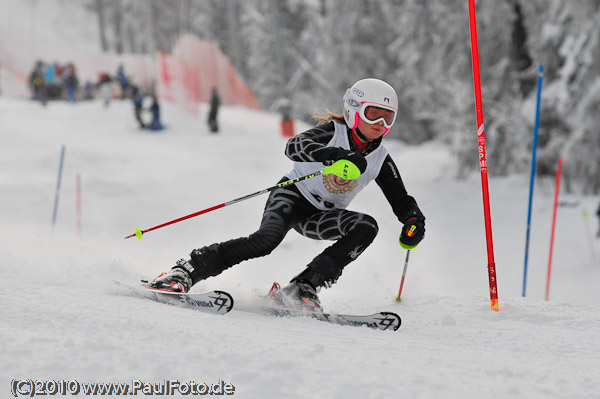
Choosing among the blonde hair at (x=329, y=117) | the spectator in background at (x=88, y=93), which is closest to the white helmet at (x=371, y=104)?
the blonde hair at (x=329, y=117)

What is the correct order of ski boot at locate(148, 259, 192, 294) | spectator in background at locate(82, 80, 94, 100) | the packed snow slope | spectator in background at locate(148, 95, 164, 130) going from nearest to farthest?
the packed snow slope → ski boot at locate(148, 259, 192, 294) → spectator in background at locate(148, 95, 164, 130) → spectator in background at locate(82, 80, 94, 100)

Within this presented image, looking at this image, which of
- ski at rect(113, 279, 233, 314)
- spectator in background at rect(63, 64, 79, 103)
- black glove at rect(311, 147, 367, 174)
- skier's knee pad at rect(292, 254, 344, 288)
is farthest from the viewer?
spectator in background at rect(63, 64, 79, 103)

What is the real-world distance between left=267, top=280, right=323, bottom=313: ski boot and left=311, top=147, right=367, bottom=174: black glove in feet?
2.55

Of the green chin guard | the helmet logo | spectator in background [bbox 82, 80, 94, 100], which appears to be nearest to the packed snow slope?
the green chin guard

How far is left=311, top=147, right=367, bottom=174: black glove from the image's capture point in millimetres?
3564

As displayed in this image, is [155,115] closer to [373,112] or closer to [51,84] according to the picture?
[51,84]

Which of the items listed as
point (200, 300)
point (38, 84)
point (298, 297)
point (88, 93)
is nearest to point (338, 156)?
point (298, 297)

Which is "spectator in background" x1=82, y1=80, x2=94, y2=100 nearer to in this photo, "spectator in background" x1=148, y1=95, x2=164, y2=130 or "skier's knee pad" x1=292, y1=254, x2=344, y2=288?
A: "spectator in background" x1=148, y1=95, x2=164, y2=130

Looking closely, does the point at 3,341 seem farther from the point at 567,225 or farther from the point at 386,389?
the point at 567,225

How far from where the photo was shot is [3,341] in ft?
6.98

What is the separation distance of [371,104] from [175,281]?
165 cm

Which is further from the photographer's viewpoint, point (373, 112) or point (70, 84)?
point (70, 84)

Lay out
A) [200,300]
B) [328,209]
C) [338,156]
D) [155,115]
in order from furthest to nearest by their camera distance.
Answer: [155,115] → [328,209] → [338,156] → [200,300]

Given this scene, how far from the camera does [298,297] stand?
3678mm
